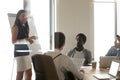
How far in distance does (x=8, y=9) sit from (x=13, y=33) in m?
0.66

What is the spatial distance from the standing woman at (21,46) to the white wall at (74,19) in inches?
45.5

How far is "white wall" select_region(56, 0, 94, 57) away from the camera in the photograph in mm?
5309

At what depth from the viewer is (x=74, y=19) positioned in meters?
5.48

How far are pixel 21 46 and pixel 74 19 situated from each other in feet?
5.49

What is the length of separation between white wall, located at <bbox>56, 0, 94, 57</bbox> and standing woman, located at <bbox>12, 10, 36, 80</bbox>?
1.16 meters

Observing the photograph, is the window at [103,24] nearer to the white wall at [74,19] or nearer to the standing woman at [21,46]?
the white wall at [74,19]

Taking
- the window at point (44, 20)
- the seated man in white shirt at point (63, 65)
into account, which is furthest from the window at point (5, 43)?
the seated man in white shirt at point (63, 65)

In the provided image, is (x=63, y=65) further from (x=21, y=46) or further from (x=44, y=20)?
(x=44, y=20)

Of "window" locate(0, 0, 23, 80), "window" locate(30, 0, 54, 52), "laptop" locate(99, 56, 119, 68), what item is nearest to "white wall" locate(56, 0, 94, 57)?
"window" locate(30, 0, 54, 52)

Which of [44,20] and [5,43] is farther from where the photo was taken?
[44,20]

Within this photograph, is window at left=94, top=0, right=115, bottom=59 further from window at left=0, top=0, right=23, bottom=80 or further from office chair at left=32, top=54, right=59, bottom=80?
office chair at left=32, top=54, right=59, bottom=80

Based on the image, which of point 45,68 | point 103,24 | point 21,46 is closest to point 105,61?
point 45,68

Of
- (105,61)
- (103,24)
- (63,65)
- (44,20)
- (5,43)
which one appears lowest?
(105,61)

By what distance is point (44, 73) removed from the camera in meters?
2.53
